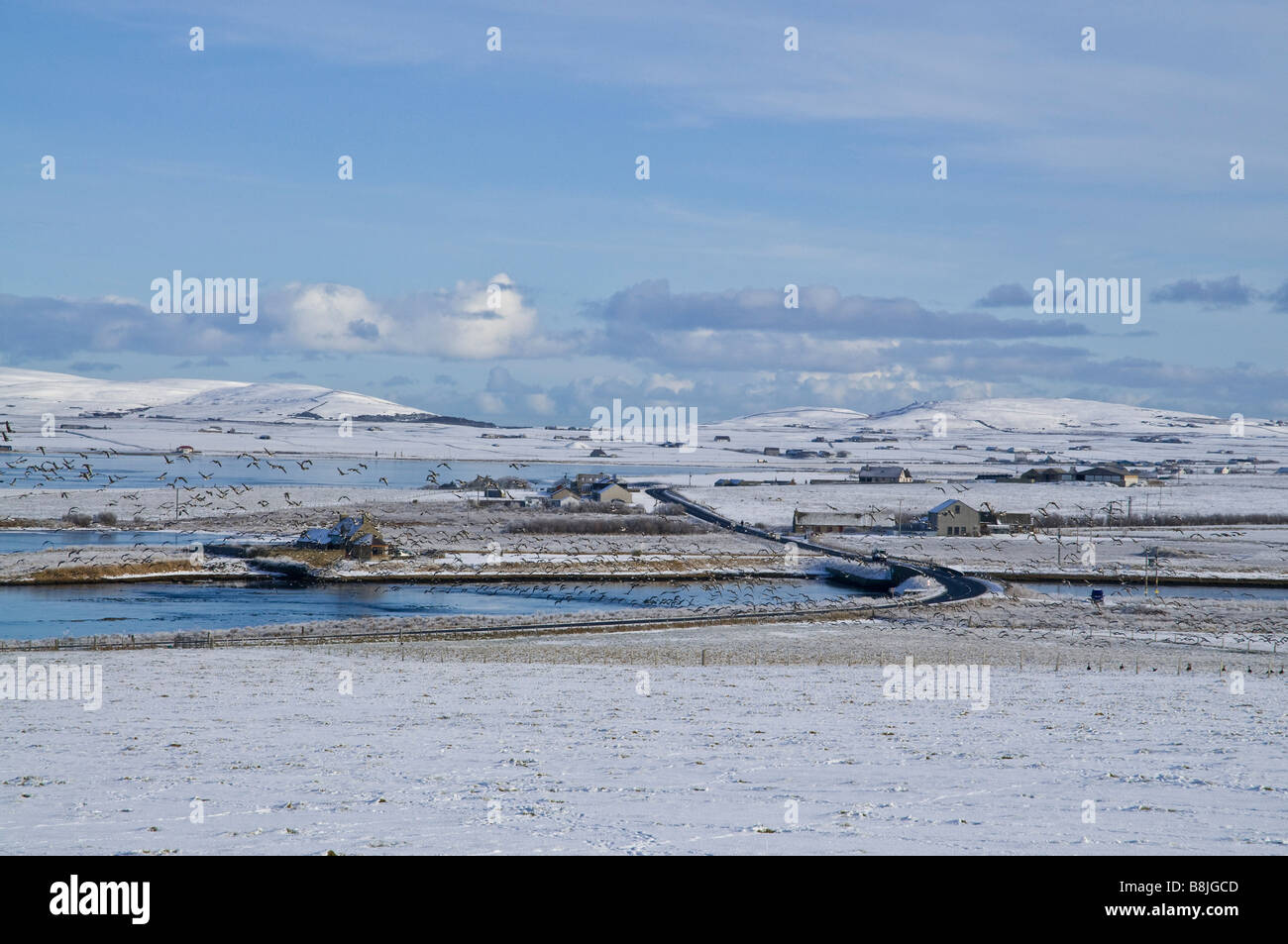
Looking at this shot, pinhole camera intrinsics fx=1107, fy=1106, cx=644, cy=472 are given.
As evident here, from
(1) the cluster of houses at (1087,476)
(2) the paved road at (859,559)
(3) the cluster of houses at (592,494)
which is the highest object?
(1) the cluster of houses at (1087,476)

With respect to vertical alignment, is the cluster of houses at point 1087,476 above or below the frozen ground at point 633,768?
above

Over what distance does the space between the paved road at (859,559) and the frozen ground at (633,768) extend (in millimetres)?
20922

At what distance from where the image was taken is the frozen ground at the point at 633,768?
11.0 meters

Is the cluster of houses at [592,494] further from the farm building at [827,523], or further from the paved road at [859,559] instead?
the farm building at [827,523]

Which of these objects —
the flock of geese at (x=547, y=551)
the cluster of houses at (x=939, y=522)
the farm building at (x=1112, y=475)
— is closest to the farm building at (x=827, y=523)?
the cluster of houses at (x=939, y=522)

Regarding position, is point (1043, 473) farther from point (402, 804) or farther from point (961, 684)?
point (402, 804)

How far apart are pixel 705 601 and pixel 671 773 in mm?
31533

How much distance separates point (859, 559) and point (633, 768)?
143 feet

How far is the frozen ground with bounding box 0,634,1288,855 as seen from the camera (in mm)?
10961

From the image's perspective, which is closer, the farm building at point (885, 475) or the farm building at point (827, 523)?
the farm building at point (827, 523)

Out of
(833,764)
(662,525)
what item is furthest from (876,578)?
(833,764)

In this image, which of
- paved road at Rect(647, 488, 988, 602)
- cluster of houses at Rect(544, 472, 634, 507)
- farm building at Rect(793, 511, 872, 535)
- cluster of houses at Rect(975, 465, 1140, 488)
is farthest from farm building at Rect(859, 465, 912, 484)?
farm building at Rect(793, 511, 872, 535)

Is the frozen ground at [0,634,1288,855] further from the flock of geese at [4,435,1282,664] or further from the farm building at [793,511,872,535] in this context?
the farm building at [793,511,872,535]

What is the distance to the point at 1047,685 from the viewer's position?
77.5ft
